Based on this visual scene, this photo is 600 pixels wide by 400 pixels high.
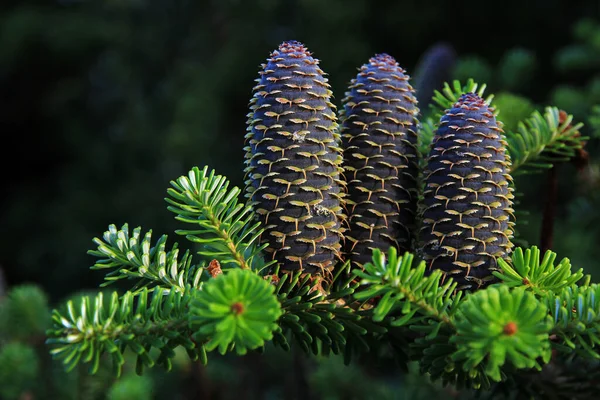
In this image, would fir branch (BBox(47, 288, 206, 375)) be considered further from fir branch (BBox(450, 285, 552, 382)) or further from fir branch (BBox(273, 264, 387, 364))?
fir branch (BBox(450, 285, 552, 382))

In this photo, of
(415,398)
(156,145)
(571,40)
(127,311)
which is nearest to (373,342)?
(127,311)

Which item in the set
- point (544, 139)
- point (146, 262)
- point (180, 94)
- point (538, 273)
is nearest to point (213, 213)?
point (146, 262)

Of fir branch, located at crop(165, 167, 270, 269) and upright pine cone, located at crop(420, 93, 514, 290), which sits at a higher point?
upright pine cone, located at crop(420, 93, 514, 290)

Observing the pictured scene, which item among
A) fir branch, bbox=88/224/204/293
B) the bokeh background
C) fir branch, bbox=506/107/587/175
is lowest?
fir branch, bbox=88/224/204/293

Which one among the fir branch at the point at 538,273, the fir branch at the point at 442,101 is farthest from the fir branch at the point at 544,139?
the fir branch at the point at 538,273

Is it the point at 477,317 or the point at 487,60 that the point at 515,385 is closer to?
the point at 477,317

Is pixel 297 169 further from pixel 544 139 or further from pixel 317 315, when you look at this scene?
pixel 544 139

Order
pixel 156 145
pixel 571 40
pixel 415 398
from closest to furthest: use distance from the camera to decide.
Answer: pixel 415 398 → pixel 571 40 → pixel 156 145

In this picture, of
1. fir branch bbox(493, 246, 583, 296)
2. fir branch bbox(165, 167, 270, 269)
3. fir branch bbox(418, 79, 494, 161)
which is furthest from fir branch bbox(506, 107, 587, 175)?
fir branch bbox(165, 167, 270, 269)
